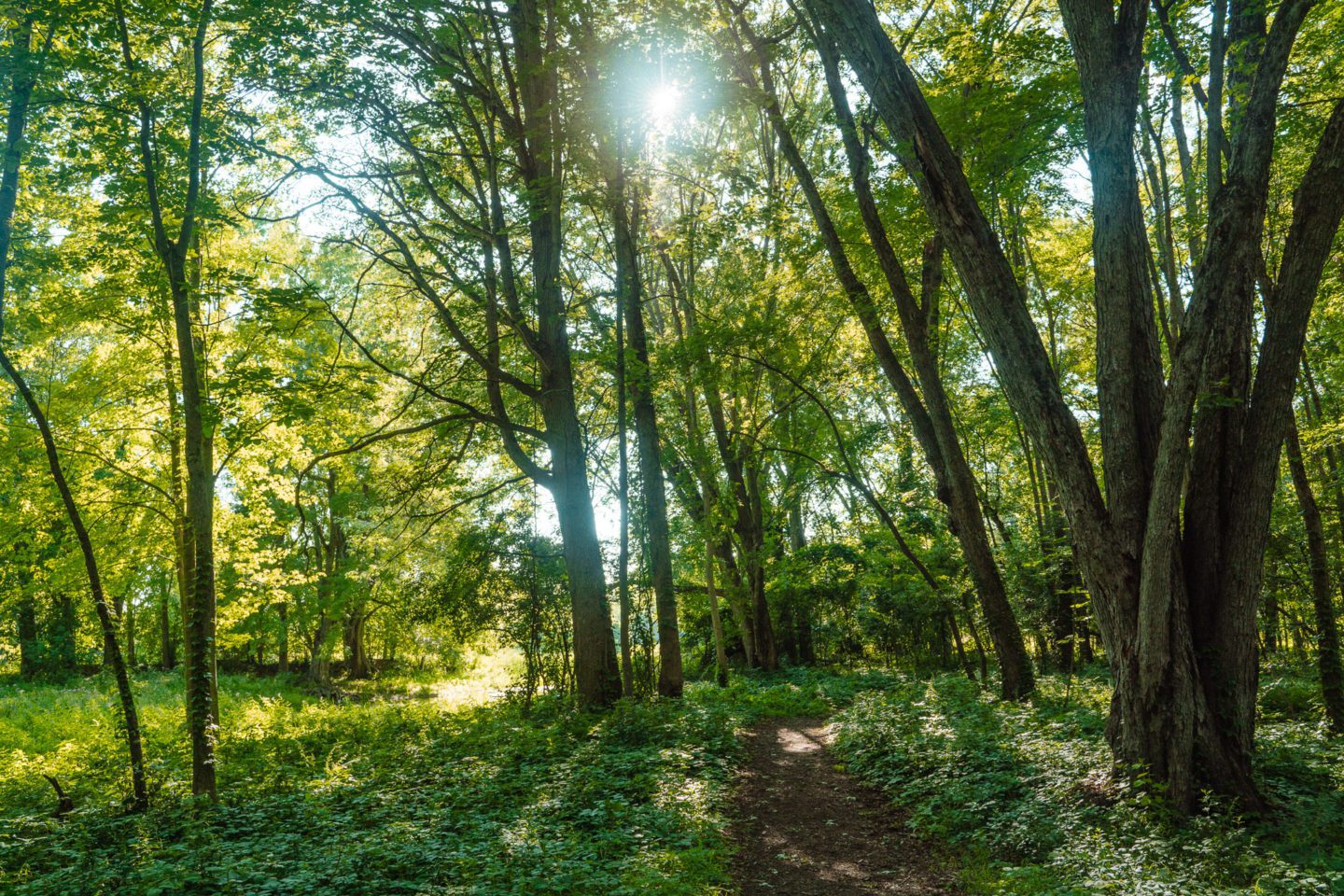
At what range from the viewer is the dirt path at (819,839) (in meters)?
5.29

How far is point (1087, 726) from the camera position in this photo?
705cm

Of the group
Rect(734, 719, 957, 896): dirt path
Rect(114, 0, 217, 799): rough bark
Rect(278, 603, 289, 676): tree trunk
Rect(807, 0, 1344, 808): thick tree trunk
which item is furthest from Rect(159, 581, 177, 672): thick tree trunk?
Rect(807, 0, 1344, 808): thick tree trunk

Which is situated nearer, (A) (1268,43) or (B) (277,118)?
(A) (1268,43)

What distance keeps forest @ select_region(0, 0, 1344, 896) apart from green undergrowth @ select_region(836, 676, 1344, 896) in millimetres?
51

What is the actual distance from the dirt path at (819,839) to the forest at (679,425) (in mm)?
65

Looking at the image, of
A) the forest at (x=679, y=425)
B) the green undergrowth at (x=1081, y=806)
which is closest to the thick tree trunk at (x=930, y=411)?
the forest at (x=679, y=425)

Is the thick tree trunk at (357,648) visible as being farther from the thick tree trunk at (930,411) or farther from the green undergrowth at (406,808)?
the thick tree trunk at (930,411)

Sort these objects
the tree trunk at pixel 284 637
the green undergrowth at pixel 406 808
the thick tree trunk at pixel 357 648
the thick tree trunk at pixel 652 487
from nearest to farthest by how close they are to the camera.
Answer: the green undergrowth at pixel 406 808 → the thick tree trunk at pixel 652 487 → the tree trunk at pixel 284 637 → the thick tree trunk at pixel 357 648

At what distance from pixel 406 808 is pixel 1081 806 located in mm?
5432

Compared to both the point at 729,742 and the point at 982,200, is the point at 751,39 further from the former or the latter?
the point at 729,742

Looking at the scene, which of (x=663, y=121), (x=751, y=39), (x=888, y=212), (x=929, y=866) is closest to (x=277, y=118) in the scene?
(x=663, y=121)

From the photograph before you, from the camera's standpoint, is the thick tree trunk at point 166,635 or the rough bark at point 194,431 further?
the thick tree trunk at point 166,635

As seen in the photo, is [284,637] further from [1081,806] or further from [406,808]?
[1081,806]

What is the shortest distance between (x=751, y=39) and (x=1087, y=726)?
9.79 m
